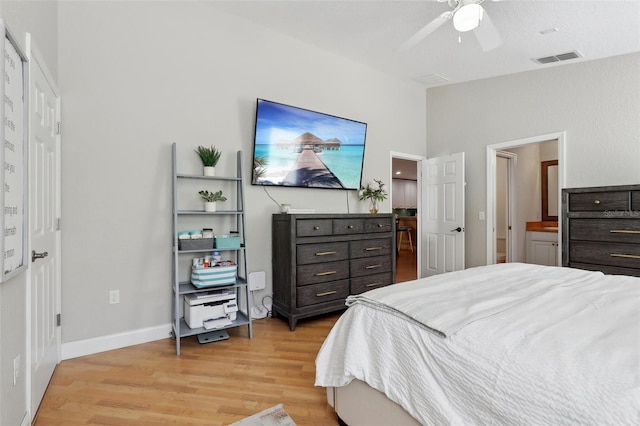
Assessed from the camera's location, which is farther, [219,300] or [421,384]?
[219,300]

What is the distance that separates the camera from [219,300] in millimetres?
2791

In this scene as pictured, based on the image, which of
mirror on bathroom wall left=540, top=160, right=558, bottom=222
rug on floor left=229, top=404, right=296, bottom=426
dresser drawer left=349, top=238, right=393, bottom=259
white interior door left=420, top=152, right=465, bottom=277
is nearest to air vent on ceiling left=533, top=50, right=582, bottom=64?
white interior door left=420, top=152, right=465, bottom=277

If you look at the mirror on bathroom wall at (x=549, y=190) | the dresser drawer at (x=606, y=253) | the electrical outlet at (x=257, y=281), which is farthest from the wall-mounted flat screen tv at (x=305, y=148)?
the mirror on bathroom wall at (x=549, y=190)

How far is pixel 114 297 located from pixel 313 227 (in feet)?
5.84

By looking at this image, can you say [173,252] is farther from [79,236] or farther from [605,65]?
[605,65]

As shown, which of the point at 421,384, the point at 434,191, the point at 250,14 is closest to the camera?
the point at 421,384

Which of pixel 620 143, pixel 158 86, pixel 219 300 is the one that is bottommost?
pixel 219 300

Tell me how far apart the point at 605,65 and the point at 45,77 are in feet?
17.1

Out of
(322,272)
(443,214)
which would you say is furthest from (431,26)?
(443,214)

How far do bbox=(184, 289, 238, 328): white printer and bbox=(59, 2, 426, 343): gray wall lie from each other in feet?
0.99

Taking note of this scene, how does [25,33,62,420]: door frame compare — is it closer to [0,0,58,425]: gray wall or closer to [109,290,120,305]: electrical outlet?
[0,0,58,425]: gray wall

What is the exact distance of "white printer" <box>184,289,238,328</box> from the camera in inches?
105

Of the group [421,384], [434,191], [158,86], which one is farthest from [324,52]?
[421,384]

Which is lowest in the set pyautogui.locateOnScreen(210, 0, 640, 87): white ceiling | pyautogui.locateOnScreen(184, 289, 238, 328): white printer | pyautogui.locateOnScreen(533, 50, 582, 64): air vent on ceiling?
pyautogui.locateOnScreen(184, 289, 238, 328): white printer
